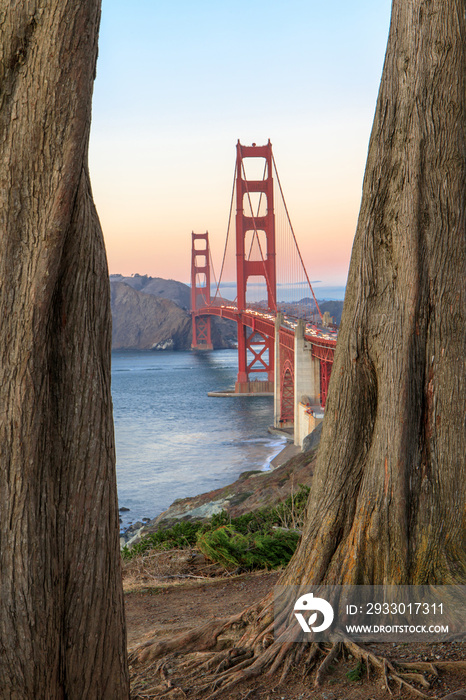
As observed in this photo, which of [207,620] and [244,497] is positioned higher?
[207,620]

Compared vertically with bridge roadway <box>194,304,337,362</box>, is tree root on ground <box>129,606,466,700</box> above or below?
below

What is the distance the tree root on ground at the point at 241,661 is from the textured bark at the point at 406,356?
0.94ft

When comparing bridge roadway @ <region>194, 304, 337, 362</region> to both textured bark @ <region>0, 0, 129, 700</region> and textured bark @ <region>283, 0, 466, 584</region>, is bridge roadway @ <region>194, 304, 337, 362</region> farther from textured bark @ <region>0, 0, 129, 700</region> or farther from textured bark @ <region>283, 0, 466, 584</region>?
textured bark @ <region>0, 0, 129, 700</region>

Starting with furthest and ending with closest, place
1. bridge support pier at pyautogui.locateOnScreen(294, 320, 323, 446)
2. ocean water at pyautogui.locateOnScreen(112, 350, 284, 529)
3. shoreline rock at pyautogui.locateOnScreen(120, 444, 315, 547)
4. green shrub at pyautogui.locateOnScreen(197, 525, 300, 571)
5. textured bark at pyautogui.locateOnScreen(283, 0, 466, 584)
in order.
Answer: bridge support pier at pyautogui.locateOnScreen(294, 320, 323, 446) < ocean water at pyautogui.locateOnScreen(112, 350, 284, 529) < shoreline rock at pyautogui.locateOnScreen(120, 444, 315, 547) < green shrub at pyautogui.locateOnScreen(197, 525, 300, 571) < textured bark at pyautogui.locateOnScreen(283, 0, 466, 584)

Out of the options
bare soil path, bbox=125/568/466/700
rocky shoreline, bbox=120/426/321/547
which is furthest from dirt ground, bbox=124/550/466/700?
rocky shoreline, bbox=120/426/321/547

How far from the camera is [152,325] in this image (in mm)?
93125

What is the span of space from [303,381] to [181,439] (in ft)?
26.5

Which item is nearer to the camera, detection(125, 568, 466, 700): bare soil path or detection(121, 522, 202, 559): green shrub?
detection(125, 568, 466, 700): bare soil path

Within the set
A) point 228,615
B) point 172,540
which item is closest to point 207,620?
point 228,615

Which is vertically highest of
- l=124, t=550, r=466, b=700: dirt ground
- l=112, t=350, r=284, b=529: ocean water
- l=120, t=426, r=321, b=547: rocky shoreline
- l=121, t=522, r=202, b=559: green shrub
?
l=124, t=550, r=466, b=700: dirt ground

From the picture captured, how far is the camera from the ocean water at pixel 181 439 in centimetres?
1903

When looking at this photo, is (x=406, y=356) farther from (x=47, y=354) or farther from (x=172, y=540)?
(x=172, y=540)

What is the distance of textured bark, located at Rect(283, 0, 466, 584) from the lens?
270 centimetres

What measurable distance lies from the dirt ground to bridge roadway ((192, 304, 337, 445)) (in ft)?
43.5
